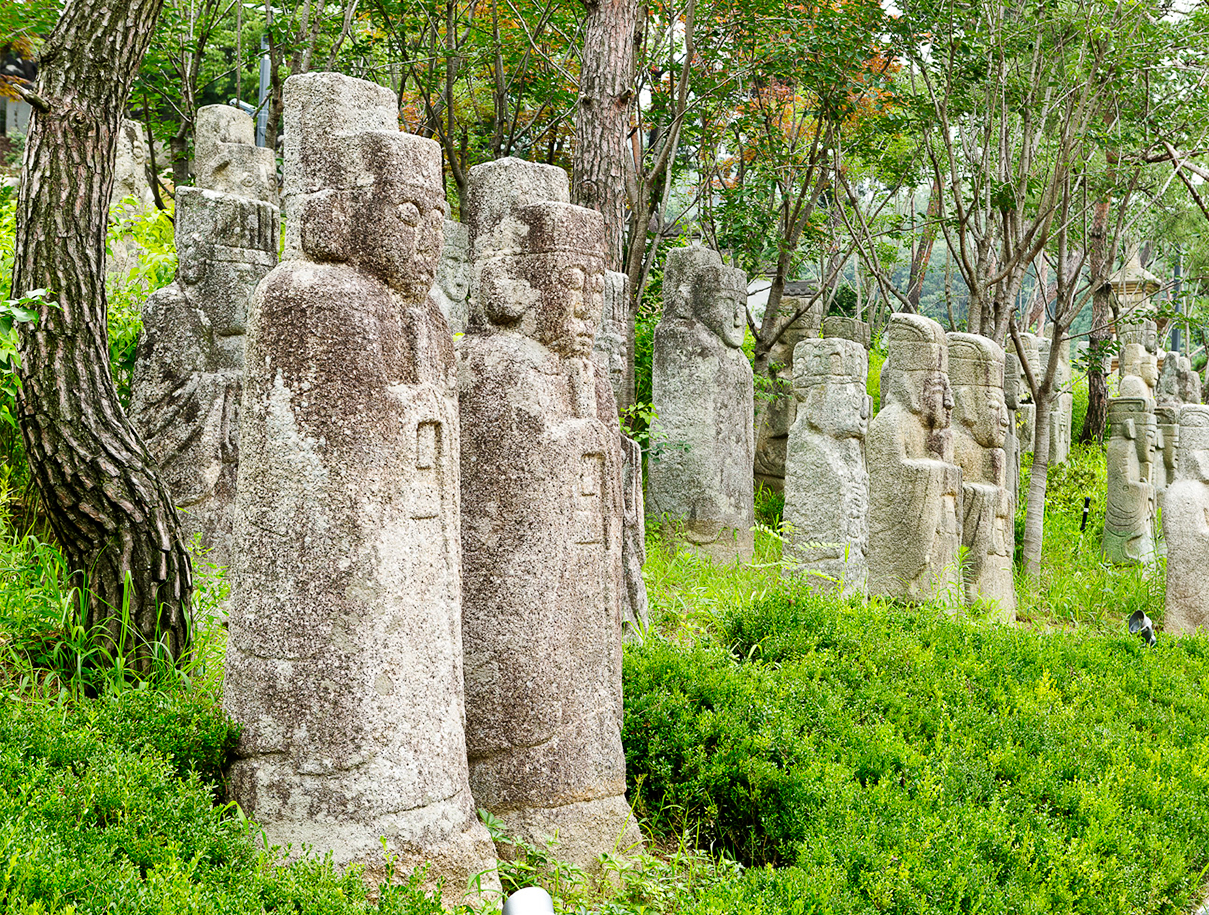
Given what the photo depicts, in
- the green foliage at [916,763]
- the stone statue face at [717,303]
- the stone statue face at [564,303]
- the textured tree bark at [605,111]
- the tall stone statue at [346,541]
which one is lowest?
the green foliage at [916,763]

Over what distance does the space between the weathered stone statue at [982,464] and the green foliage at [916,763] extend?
2144 millimetres

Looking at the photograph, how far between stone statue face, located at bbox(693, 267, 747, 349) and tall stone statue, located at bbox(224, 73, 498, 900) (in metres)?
6.56

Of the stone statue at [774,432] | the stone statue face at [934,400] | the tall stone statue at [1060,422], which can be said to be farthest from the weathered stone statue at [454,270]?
the tall stone statue at [1060,422]

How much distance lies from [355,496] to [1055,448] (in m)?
14.6

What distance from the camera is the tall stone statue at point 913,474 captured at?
7.99 metres

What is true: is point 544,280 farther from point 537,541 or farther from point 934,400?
point 934,400

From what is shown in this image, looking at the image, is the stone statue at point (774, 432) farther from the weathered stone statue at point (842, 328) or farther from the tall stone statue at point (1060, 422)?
the tall stone statue at point (1060, 422)

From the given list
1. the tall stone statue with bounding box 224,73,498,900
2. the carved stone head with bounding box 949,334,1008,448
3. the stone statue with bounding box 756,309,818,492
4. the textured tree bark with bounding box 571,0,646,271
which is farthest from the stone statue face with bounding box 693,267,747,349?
the tall stone statue with bounding box 224,73,498,900

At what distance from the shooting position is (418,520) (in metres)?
3.55

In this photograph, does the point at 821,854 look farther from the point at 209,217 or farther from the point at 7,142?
the point at 7,142

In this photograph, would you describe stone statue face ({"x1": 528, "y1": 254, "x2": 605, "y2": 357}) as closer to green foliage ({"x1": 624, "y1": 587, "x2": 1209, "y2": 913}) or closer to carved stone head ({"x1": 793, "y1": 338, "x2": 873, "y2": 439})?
green foliage ({"x1": 624, "y1": 587, "x2": 1209, "y2": 913})

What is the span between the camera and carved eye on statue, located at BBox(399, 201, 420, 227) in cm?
355

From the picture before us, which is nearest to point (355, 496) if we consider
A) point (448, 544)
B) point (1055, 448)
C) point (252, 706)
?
point (448, 544)

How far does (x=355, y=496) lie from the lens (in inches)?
133
